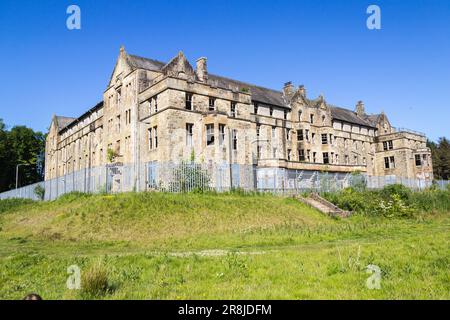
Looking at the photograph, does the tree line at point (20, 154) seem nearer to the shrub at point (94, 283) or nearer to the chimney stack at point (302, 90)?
the chimney stack at point (302, 90)

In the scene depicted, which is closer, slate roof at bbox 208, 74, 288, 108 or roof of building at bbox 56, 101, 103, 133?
slate roof at bbox 208, 74, 288, 108

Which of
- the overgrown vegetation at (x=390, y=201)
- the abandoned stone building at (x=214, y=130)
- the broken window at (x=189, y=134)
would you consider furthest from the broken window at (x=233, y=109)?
the overgrown vegetation at (x=390, y=201)

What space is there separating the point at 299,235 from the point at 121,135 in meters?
29.0

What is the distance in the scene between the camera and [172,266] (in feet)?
35.0

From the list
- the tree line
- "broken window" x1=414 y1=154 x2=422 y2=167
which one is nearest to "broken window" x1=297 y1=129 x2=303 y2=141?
"broken window" x1=414 y1=154 x2=422 y2=167

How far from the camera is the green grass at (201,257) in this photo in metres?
7.95

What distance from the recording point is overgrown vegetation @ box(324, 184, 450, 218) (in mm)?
28641

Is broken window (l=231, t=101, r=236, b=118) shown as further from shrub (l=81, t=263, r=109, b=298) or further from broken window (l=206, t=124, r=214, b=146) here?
shrub (l=81, t=263, r=109, b=298)

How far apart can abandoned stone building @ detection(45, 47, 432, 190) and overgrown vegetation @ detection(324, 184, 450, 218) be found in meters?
10.1

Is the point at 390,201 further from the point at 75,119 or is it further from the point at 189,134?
the point at 75,119

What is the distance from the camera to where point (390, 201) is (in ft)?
97.9

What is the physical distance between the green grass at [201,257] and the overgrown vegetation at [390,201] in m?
7.75
